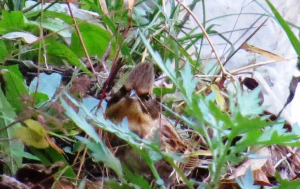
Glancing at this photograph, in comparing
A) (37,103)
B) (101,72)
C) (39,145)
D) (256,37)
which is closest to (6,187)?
(39,145)

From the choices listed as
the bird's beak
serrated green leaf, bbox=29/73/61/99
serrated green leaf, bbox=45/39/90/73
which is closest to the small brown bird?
the bird's beak

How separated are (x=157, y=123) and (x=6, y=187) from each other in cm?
30

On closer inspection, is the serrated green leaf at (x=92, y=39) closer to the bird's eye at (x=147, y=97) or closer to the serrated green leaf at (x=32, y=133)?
the bird's eye at (x=147, y=97)

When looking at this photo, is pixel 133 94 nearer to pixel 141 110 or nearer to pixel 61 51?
pixel 141 110

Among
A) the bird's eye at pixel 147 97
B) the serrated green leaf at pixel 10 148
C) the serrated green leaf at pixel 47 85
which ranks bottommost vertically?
the serrated green leaf at pixel 10 148

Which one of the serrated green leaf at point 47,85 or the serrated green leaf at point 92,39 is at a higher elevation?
the serrated green leaf at point 92,39

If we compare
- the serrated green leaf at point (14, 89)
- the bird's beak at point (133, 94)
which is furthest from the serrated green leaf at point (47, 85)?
the bird's beak at point (133, 94)

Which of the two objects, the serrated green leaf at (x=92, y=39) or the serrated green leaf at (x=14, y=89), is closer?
the serrated green leaf at (x=14, y=89)

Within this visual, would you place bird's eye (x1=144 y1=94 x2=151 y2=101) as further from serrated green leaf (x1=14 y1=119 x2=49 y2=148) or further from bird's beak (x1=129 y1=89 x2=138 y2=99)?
serrated green leaf (x1=14 y1=119 x2=49 y2=148)

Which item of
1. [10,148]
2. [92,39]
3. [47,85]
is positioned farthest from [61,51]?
[10,148]

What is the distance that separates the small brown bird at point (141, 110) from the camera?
0.75 m

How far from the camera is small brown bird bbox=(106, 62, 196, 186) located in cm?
75

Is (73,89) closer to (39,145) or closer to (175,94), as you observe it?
(39,145)

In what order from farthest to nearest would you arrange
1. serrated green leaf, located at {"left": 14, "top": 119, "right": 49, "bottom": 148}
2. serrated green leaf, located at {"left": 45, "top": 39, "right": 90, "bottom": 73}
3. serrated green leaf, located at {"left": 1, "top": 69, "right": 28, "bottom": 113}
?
serrated green leaf, located at {"left": 45, "top": 39, "right": 90, "bottom": 73}, serrated green leaf, located at {"left": 1, "top": 69, "right": 28, "bottom": 113}, serrated green leaf, located at {"left": 14, "top": 119, "right": 49, "bottom": 148}
